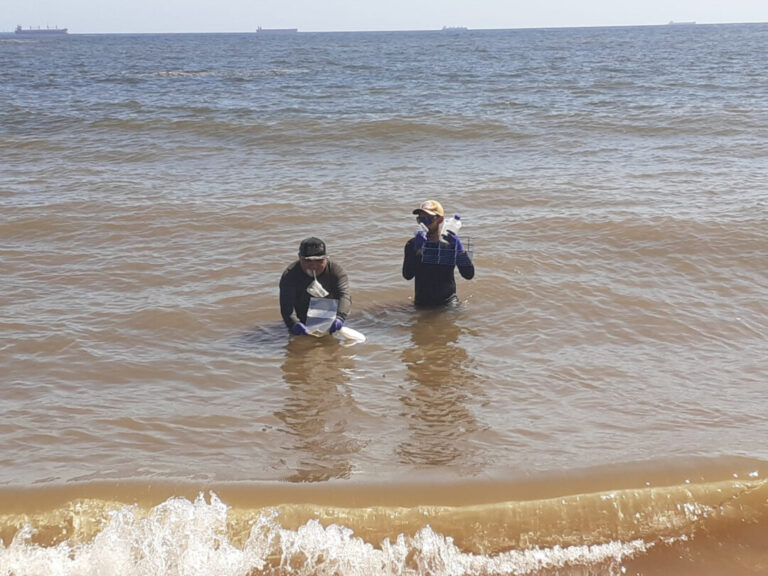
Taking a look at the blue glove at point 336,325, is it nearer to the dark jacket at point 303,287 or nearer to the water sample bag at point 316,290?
the dark jacket at point 303,287

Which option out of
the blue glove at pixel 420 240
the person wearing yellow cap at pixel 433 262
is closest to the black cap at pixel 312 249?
the person wearing yellow cap at pixel 433 262

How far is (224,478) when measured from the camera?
183 inches

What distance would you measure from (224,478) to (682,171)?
11.2 m

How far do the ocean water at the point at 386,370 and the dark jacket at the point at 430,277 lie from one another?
197 millimetres

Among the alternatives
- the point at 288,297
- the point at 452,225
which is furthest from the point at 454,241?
the point at 288,297

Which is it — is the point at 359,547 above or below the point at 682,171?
below

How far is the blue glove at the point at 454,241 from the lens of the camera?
6895 mm

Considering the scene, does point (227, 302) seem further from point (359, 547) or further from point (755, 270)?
point (755, 270)

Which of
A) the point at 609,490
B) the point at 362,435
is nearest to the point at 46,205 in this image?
the point at 362,435

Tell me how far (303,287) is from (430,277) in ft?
4.32

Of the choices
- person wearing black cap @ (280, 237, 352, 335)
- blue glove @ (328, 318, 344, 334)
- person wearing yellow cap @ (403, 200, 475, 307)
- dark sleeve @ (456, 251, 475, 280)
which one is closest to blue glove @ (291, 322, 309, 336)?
person wearing black cap @ (280, 237, 352, 335)

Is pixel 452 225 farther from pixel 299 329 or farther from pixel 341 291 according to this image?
pixel 299 329

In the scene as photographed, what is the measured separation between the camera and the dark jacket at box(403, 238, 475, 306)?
23.5 feet

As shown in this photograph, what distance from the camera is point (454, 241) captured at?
6.92 m
